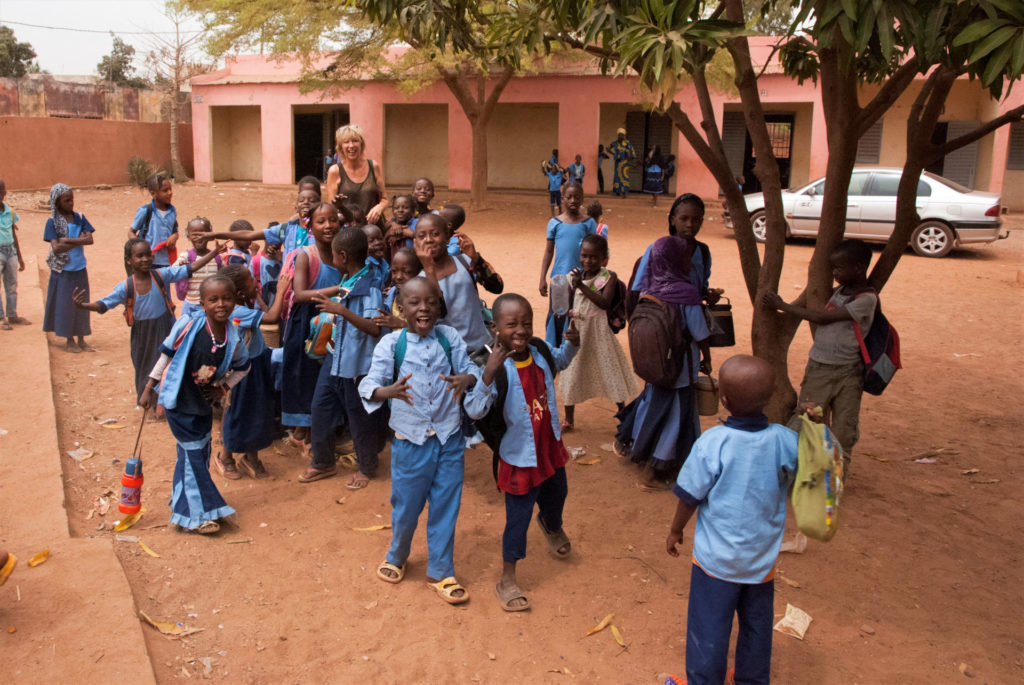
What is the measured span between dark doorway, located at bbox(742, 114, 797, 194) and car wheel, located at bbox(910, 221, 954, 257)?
27.4 feet

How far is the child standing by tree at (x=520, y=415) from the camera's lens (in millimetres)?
3584

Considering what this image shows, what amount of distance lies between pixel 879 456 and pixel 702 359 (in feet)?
4.74

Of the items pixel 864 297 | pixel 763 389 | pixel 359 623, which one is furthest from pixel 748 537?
pixel 864 297

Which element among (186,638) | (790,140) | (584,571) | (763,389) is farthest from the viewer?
(790,140)

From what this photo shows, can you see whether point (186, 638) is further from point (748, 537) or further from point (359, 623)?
point (748, 537)

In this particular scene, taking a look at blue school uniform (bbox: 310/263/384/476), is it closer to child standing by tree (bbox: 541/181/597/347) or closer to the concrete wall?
child standing by tree (bbox: 541/181/597/347)

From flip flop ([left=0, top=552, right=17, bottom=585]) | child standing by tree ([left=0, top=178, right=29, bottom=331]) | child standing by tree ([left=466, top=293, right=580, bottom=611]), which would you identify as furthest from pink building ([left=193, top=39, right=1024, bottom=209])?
flip flop ([left=0, top=552, right=17, bottom=585])

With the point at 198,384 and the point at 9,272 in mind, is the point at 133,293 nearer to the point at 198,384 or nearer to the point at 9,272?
the point at 198,384

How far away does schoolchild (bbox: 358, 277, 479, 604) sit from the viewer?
3.75m

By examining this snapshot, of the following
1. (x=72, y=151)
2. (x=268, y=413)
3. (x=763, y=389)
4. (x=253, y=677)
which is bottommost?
(x=253, y=677)

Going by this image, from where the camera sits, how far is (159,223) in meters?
7.32

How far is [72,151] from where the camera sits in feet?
80.2

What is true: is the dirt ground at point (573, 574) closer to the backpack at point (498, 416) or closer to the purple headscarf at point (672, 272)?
the backpack at point (498, 416)

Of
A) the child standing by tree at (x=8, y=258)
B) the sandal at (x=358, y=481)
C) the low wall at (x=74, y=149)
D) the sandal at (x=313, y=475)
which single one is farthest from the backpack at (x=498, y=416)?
the low wall at (x=74, y=149)
